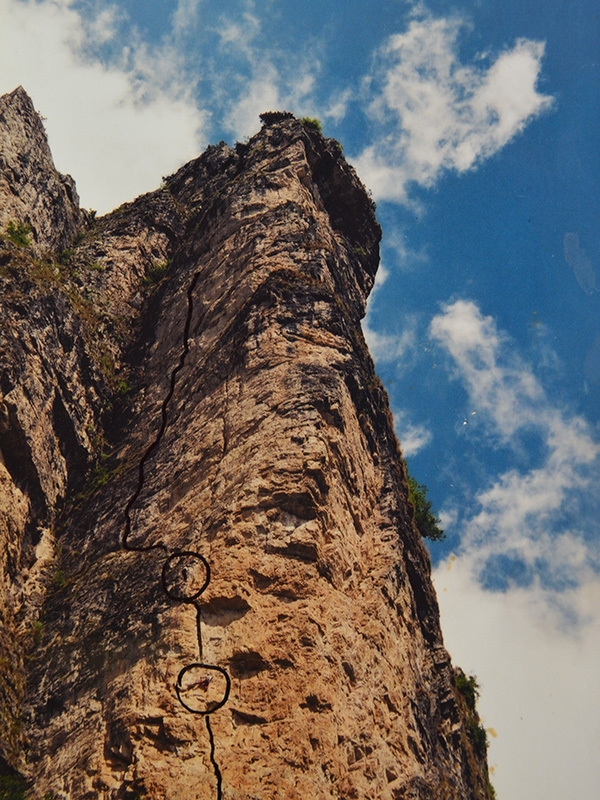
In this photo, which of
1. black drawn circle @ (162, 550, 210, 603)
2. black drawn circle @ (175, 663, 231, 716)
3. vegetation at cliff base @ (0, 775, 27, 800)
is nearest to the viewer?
black drawn circle @ (175, 663, 231, 716)

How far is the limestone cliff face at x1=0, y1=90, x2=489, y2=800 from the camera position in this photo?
14.5m

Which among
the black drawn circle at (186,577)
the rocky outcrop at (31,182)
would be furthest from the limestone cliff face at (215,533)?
the rocky outcrop at (31,182)

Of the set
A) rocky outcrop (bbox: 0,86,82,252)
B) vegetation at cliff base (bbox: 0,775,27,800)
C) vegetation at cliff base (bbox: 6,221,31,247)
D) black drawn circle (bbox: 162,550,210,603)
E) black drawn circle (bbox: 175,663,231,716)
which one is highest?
rocky outcrop (bbox: 0,86,82,252)

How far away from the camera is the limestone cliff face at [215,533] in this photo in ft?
47.4

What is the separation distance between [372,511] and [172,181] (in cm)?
2351

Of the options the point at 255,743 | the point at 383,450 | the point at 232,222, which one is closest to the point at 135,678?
the point at 255,743

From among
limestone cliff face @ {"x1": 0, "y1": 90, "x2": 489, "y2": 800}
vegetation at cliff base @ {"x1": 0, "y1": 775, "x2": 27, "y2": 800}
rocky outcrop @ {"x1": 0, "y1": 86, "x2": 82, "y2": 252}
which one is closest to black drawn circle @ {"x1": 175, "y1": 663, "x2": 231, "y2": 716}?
limestone cliff face @ {"x1": 0, "y1": 90, "x2": 489, "y2": 800}

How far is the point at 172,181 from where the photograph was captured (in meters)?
38.6

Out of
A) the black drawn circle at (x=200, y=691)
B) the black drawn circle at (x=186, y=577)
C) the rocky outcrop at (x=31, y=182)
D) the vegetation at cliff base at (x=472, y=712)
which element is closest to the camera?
the black drawn circle at (x=200, y=691)

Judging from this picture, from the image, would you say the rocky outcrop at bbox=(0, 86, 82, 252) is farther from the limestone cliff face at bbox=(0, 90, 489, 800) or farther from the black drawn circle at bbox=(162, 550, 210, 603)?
the black drawn circle at bbox=(162, 550, 210, 603)

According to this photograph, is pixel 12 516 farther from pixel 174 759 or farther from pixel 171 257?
pixel 171 257

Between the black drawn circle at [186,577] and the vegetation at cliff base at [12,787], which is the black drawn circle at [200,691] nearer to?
the black drawn circle at [186,577]

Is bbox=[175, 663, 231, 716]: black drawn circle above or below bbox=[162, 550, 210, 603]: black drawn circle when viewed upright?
below

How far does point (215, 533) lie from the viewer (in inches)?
678
